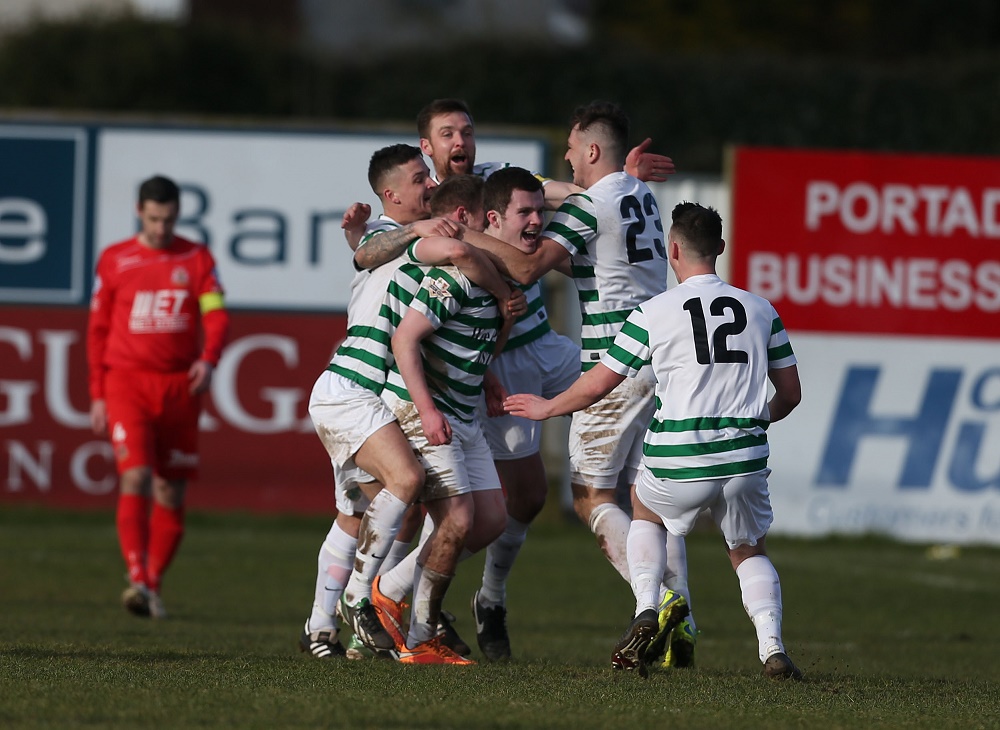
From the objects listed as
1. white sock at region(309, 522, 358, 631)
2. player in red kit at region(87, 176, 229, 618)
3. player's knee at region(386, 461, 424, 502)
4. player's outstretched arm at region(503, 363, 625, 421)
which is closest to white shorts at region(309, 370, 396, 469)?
player's knee at region(386, 461, 424, 502)

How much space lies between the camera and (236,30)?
20406mm

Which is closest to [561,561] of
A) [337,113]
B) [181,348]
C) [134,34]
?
[181,348]

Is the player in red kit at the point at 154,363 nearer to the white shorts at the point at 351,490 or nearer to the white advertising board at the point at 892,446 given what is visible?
the white shorts at the point at 351,490

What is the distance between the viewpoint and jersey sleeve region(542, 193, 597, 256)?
7.29 metres

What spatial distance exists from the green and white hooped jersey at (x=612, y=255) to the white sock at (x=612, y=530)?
65 centimetres

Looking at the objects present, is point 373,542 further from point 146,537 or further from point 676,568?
point 146,537

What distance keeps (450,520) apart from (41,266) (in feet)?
28.2

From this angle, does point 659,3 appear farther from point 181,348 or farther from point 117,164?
point 181,348

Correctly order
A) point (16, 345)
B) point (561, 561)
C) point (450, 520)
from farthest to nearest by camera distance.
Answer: point (16, 345)
point (561, 561)
point (450, 520)

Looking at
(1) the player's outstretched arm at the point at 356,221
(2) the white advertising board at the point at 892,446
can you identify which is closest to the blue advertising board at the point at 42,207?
(2) the white advertising board at the point at 892,446

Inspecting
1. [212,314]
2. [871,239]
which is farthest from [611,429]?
[871,239]

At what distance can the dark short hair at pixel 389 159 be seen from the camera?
24.9ft

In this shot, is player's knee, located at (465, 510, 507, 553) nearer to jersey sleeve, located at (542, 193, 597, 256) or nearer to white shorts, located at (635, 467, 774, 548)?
white shorts, located at (635, 467, 774, 548)

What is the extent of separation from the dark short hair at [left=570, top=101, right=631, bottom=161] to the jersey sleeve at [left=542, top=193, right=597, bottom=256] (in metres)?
0.38
